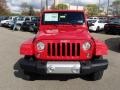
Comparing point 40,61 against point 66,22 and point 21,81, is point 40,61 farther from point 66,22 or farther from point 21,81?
point 66,22

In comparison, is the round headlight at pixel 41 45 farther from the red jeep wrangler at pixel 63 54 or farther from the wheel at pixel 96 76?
the wheel at pixel 96 76

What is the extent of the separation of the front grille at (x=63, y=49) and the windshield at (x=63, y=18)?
68.7 inches

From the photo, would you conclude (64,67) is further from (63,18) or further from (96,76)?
(63,18)

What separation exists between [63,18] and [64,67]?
7.92 ft

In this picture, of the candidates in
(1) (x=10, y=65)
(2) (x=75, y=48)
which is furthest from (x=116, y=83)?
(1) (x=10, y=65)

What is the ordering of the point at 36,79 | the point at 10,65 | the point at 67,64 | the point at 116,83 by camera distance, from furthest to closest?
the point at 10,65
the point at 36,79
the point at 116,83
the point at 67,64

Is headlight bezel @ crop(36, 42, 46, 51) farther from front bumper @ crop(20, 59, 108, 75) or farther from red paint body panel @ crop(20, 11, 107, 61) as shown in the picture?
front bumper @ crop(20, 59, 108, 75)

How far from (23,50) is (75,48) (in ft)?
4.11

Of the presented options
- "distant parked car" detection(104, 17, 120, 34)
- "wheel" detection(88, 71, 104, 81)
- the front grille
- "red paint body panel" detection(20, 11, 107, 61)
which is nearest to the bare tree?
"distant parked car" detection(104, 17, 120, 34)

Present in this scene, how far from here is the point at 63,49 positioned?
7.34m

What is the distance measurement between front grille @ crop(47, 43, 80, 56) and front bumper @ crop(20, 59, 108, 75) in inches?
9.7

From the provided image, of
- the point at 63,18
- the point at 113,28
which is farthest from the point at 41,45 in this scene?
the point at 113,28

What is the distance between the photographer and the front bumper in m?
7.04

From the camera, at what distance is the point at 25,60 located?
749 centimetres
